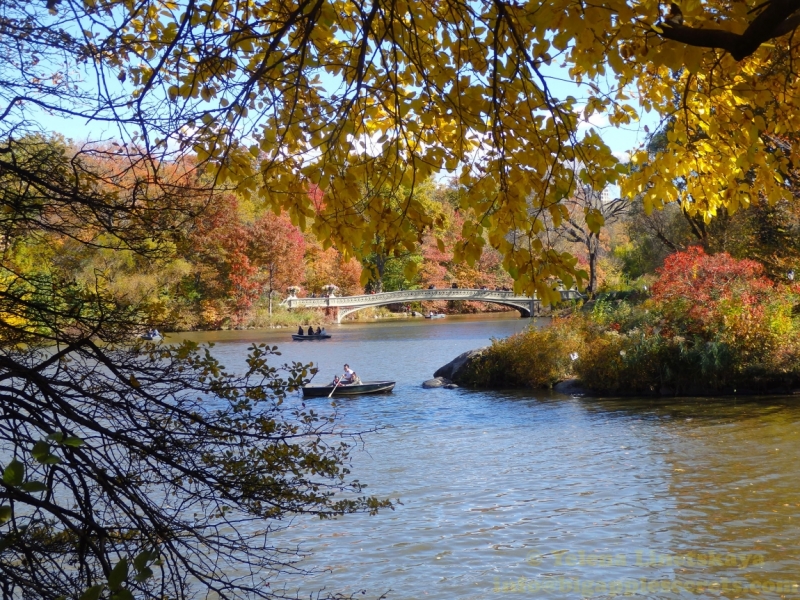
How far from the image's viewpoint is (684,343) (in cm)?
1688

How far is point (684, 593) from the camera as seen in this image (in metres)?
6.85

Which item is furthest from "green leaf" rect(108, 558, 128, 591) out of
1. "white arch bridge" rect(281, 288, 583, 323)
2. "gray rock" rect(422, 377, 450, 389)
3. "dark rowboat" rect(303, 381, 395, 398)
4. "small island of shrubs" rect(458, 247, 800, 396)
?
"white arch bridge" rect(281, 288, 583, 323)

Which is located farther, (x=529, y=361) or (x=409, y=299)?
(x=409, y=299)

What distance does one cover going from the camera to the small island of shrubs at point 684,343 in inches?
634

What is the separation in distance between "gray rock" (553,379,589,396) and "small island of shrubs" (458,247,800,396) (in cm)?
13

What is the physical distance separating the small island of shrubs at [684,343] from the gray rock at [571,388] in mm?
133

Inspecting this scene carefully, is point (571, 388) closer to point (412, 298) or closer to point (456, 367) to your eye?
point (456, 367)

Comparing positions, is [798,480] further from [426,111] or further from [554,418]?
[426,111]

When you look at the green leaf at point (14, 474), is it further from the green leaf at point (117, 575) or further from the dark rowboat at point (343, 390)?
the dark rowboat at point (343, 390)

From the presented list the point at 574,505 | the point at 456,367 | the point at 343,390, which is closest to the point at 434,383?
the point at 456,367

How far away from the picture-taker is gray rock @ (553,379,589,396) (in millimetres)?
18062


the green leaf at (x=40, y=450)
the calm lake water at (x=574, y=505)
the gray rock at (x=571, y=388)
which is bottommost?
the calm lake water at (x=574, y=505)

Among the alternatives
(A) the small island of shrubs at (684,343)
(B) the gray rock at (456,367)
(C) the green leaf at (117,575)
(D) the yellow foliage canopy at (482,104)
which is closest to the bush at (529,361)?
(A) the small island of shrubs at (684,343)

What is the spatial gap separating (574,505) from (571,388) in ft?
30.3
